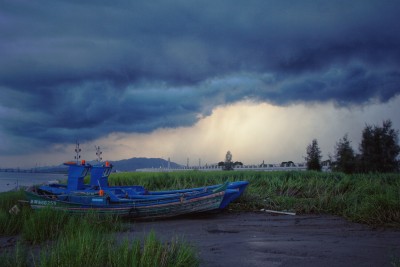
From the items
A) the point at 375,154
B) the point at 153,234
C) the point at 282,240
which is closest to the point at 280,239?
the point at 282,240

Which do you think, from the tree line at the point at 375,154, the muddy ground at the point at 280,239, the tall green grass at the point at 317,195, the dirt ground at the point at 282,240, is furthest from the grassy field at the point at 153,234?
the tree line at the point at 375,154

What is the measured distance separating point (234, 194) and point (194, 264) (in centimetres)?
795

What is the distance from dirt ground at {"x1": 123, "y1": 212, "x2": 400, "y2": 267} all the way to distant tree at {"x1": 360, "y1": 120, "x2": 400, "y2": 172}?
34448 millimetres

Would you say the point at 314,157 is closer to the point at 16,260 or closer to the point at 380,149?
the point at 380,149

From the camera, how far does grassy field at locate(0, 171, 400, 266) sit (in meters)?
5.95

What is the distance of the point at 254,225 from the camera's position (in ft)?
38.9

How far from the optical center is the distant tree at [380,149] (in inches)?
1714

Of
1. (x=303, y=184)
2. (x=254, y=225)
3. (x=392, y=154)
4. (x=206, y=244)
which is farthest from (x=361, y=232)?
(x=392, y=154)

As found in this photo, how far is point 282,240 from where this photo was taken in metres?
9.38

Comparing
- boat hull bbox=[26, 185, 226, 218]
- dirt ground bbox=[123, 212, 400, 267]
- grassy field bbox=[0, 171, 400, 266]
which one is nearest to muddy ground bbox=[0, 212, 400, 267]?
dirt ground bbox=[123, 212, 400, 267]

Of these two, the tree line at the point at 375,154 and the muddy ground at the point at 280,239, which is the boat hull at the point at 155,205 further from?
the tree line at the point at 375,154

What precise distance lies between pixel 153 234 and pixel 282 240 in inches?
169

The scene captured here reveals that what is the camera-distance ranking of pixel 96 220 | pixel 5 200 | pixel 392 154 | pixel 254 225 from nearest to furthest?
pixel 96 220, pixel 254 225, pixel 5 200, pixel 392 154

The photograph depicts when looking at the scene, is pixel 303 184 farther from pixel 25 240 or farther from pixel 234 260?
pixel 25 240
